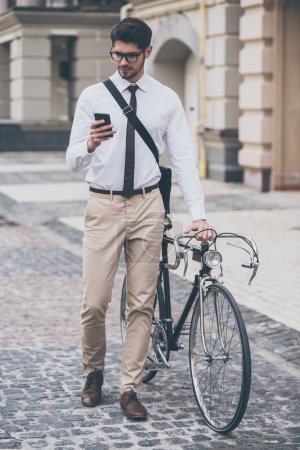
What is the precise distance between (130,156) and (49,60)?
24822 millimetres

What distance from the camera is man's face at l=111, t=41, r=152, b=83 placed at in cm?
493

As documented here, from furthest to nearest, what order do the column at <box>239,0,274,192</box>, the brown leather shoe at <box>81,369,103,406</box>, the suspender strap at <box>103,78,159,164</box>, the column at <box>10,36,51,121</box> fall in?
the column at <box>10,36,51,121</box> → the column at <box>239,0,274,192</box> → the brown leather shoe at <box>81,369,103,406</box> → the suspender strap at <box>103,78,159,164</box>

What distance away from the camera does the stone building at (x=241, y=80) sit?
1638 centimetres

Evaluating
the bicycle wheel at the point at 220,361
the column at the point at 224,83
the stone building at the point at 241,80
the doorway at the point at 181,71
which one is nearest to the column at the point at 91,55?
the doorway at the point at 181,71

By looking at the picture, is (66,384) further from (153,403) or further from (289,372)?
(289,372)

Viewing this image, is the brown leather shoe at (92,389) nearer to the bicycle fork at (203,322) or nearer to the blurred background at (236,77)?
the bicycle fork at (203,322)

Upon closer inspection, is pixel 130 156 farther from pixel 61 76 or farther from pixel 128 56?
pixel 61 76

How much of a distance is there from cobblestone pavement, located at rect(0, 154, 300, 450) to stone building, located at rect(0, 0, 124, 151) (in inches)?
774

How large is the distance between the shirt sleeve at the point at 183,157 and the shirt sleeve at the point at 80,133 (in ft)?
1.35

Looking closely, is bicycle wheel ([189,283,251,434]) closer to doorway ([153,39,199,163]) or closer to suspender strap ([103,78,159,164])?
suspender strap ([103,78,159,164])

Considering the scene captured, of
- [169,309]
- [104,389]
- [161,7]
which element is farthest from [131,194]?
[161,7]

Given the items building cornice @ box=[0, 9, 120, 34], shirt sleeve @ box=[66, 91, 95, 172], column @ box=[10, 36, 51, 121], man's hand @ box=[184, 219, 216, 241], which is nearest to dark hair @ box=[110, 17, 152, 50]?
shirt sleeve @ box=[66, 91, 95, 172]

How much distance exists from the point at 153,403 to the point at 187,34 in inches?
569

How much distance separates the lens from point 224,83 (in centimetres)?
1783
